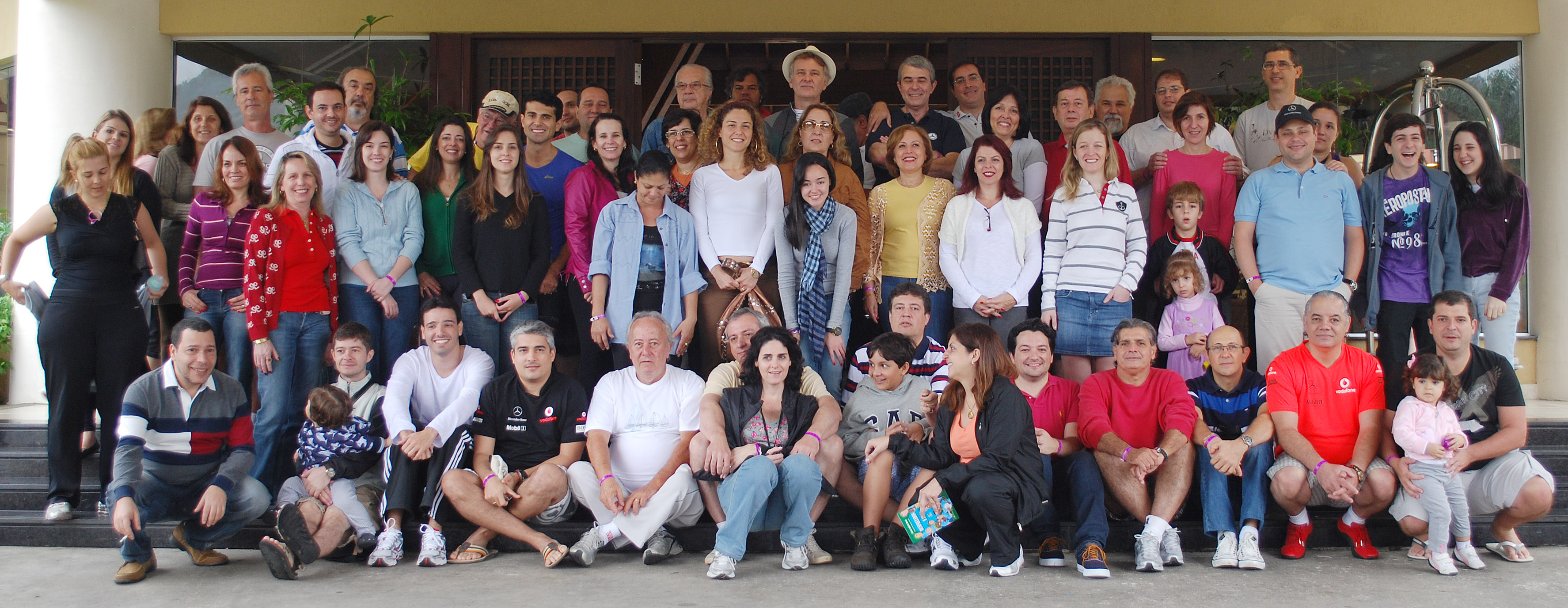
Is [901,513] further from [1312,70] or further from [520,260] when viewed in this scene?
[1312,70]

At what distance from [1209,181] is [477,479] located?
140 inches

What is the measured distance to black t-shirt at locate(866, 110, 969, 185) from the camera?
5.43 m

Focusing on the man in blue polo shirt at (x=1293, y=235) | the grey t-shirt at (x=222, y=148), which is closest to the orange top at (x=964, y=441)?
the man in blue polo shirt at (x=1293, y=235)

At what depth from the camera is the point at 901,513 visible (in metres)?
3.86

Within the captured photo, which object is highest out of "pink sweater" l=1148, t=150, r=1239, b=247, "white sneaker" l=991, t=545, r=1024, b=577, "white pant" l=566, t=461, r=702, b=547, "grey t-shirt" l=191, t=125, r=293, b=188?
"grey t-shirt" l=191, t=125, r=293, b=188

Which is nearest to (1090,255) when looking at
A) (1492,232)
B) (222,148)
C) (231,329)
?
(1492,232)

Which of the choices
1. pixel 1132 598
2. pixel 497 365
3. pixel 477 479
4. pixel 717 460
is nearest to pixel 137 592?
pixel 477 479

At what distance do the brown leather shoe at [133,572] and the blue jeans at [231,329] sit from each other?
837 mm

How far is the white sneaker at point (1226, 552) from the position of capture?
3801 mm

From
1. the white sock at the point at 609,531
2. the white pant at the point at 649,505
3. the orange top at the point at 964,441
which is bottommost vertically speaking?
the white sock at the point at 609,531

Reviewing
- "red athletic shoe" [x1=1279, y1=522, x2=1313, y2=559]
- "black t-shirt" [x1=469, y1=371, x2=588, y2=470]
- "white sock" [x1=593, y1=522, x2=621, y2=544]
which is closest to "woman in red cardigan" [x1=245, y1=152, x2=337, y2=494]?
"black t-shirt" [x1=469, y1=371, x2=588, y2=470]

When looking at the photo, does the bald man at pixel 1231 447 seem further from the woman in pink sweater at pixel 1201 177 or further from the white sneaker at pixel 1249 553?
the woman in pink sweater at pixel 1201 177

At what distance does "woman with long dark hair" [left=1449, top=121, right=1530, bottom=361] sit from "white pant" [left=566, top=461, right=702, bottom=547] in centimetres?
353

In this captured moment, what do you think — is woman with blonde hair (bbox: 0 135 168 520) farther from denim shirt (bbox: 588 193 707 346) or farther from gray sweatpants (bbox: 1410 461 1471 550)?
gray sweatpants (bbox: 1410 461 1471 550)
